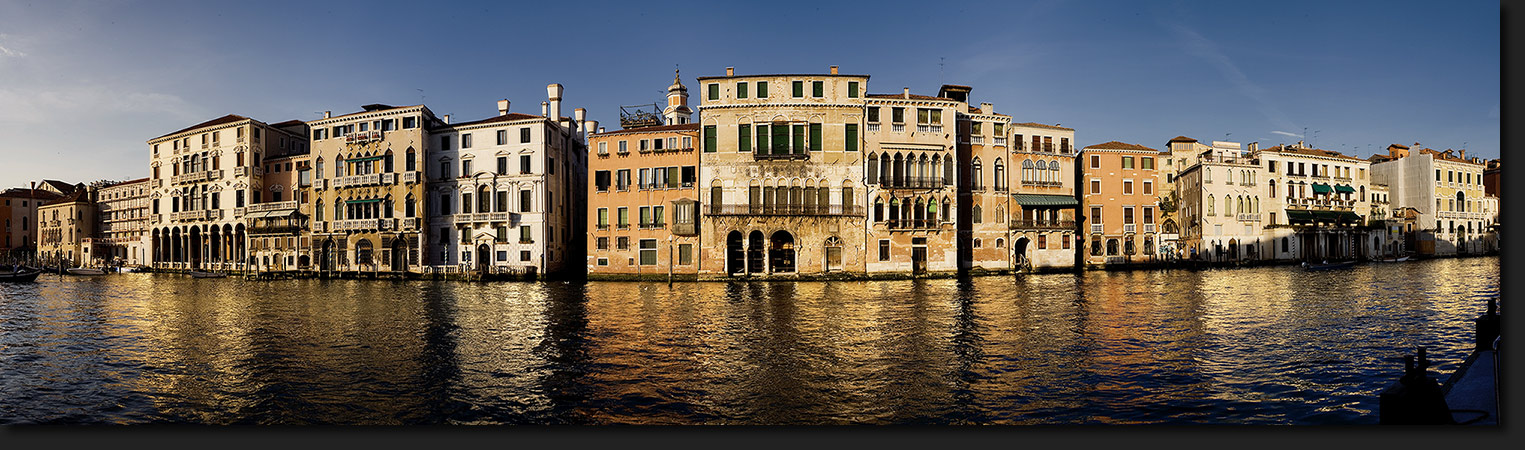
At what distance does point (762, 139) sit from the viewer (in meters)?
26.4

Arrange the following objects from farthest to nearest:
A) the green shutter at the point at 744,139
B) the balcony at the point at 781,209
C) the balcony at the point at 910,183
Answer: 1. the balcony at the point at 910,183
2. the balcony at the point at 781,209
3. the green shutter at the point at 744,139

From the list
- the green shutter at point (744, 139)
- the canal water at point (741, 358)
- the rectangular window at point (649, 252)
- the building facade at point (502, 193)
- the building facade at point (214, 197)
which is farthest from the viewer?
the building facade at point (502, 193)

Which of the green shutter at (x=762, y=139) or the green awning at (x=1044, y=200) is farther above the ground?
the green shutter at (x=762, y=139)

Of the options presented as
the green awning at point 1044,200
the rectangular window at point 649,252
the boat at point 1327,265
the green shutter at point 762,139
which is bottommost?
the boat at point 1327,265

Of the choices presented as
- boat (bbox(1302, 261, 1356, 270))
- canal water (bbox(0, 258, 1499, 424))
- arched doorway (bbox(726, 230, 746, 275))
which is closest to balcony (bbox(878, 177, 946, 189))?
arched doorway (bbox(726, 230, 746, 275))

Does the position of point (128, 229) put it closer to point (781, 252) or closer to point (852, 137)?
point (781, 252)

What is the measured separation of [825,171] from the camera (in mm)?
26656

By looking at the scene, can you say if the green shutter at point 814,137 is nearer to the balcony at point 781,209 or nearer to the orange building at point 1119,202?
the balcony at point 781,209

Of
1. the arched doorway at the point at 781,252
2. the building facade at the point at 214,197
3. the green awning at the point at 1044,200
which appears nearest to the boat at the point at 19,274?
the building facade at the point at 214,197

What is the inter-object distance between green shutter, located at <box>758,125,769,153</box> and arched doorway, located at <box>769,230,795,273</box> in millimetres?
3157

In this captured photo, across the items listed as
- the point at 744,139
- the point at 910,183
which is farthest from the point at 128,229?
the point at 910,183

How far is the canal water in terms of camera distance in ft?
21.4

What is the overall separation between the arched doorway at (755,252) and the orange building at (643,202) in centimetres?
188

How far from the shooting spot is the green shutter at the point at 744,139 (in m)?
26.5
